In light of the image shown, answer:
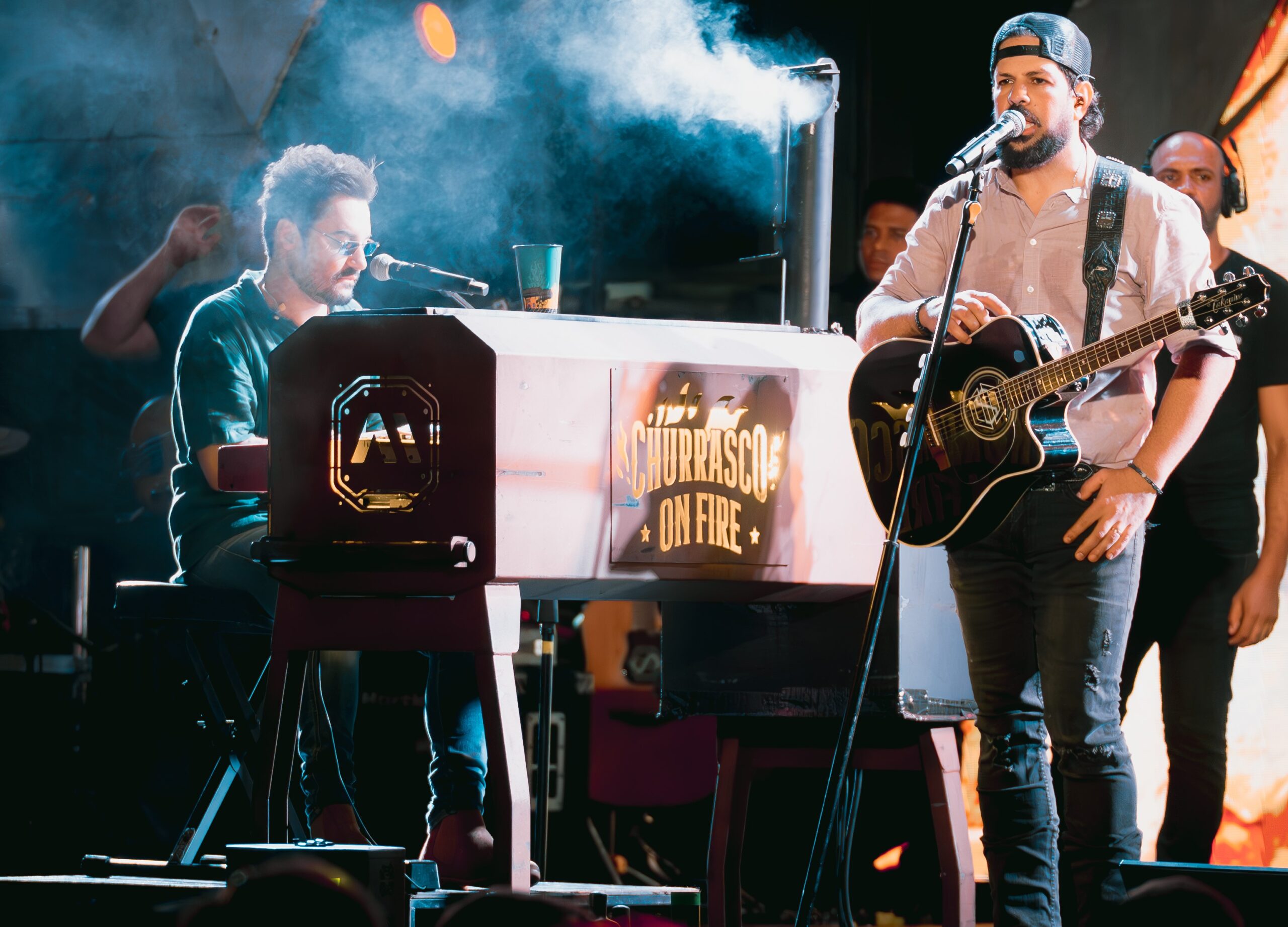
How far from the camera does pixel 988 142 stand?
8.09 ft

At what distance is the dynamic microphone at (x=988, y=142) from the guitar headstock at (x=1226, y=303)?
16.4 inches

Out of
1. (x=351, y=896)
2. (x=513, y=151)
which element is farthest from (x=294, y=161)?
(x=351, y=896)

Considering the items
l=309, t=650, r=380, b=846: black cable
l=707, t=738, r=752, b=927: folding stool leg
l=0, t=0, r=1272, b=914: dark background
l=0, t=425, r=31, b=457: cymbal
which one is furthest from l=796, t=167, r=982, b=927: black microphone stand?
l=0, t=425, r=31, b=457: cymbal

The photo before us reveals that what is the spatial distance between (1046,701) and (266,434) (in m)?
2.16

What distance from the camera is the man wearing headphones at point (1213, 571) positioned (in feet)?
11.8

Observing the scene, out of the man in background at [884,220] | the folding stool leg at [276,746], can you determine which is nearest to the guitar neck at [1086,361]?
the folding stool leg at [276,746]

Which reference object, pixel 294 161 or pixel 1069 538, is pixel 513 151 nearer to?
pixel 294 161

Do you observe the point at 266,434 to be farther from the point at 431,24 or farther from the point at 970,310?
the point at 970,310

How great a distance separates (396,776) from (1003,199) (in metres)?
2.94

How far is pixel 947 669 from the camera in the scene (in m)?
2.92

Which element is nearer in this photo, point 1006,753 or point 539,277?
point 1006,753

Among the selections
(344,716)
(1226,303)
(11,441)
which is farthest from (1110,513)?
(11,441)

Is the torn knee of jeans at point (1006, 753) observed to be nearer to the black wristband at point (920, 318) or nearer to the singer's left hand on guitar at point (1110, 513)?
the singer's left hand on guitar at point (1110, 513)

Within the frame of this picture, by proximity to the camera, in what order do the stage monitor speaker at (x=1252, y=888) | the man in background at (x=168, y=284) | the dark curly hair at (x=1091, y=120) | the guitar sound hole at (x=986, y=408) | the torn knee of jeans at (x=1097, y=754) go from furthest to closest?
the man in background at (x=168, y=284)
the dark curly hair at (x=1091, y=120)
the guitar sound hole at (x=986, y=408)
the torn knee of jeans at (x=1097, y=754)
the stage monitor speaker at (x=1252, y=888)
